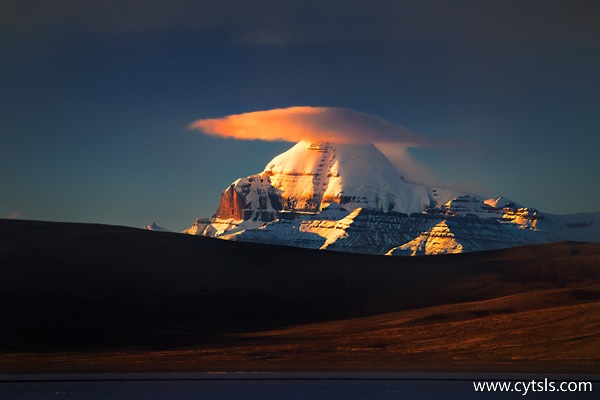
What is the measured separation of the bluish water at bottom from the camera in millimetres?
44000

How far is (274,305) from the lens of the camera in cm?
13575

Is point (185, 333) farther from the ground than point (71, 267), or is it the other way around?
point (71, 267)

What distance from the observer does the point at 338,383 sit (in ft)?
163

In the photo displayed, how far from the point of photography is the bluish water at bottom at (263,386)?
44.0 metres

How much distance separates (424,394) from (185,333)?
209 ft

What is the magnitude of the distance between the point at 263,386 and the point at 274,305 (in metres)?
87.8

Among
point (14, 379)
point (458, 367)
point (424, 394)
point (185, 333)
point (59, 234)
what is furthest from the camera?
point (59, 234)

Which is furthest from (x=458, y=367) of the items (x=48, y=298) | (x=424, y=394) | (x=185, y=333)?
(x=48, y=298)

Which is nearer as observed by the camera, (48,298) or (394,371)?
(394,371)

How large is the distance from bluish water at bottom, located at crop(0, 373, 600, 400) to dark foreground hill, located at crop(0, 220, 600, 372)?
8323 mm

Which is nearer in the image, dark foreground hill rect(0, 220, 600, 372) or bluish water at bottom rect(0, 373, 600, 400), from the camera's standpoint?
bluish water at bottom rect(0, 373, 600, 400)

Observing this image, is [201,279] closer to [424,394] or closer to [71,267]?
[71,267]

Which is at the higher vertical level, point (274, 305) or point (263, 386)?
point (274, 305)

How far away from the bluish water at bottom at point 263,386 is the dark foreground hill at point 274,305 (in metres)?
8.32
